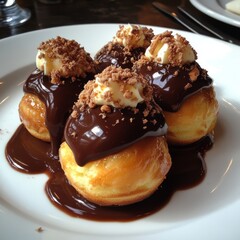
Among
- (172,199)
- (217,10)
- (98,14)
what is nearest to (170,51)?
(172,199)

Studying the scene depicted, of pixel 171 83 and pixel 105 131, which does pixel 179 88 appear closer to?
pixel 171 83

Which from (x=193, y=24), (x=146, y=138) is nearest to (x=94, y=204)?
(x=146, y=138)

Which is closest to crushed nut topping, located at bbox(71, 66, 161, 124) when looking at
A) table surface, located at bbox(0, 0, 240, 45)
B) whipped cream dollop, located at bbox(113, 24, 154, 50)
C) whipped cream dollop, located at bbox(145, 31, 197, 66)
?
whipped cream dollop, located at bbox(145, 31, 197, 66)

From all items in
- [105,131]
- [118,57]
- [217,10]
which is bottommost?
[217,10]

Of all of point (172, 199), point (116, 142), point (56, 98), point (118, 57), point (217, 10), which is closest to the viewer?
point (116, 142)

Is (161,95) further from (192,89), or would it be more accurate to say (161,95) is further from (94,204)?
(94,204)

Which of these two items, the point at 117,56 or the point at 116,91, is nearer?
the point at 116,91
